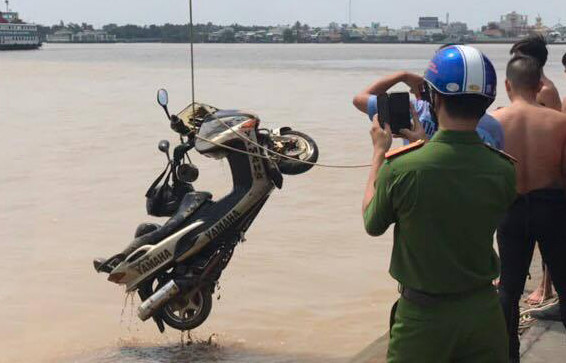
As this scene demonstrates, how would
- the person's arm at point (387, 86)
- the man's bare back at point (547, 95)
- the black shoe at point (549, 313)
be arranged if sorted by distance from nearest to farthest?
the person's arm at point (387, 86) < the man's bare back at point (547, 95) < the black shoe at point (549, 313)

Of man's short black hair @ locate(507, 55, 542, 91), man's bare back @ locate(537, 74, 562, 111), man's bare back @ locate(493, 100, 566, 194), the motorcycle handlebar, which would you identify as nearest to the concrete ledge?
man's bare back @ locate(493, 100, 566, 194)

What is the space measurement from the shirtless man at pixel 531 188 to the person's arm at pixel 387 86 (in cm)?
40

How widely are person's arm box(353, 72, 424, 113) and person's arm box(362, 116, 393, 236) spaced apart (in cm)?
120

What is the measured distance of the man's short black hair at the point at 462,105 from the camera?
103 inches

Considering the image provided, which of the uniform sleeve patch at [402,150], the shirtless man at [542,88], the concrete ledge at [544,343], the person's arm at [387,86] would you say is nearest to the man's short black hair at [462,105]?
the uniform sleeve patch at [402,150]

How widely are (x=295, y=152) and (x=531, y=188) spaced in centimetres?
169

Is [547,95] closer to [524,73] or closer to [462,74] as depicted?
[524,73]

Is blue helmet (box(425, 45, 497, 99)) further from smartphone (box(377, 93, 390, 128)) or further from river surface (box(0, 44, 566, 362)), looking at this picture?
river surface (box(0, 44, 566, 362))

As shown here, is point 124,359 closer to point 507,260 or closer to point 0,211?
point 507,260

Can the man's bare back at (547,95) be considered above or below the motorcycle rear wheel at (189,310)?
above

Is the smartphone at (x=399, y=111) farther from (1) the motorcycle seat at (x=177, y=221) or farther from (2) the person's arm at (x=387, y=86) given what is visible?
(1) the motorcycle seat at (x=177, y=221)

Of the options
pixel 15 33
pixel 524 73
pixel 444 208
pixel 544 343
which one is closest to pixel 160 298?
pixel 544 343

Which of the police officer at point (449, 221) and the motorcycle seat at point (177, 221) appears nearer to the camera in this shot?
the police officer at point (449, 221)

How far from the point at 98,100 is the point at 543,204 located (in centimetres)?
2539
